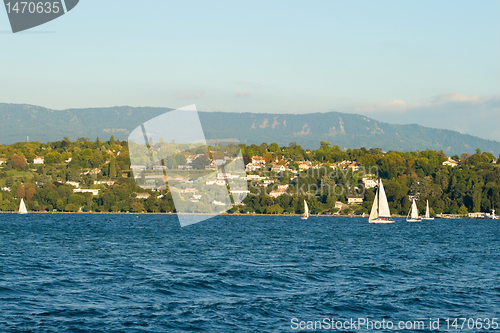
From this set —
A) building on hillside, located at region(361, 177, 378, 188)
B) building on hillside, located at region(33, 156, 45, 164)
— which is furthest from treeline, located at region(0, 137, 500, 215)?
building on hillside, located at region(361, 177, 378, 188)

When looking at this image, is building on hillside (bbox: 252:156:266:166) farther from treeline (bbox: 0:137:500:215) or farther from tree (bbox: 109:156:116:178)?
tree (bbox: 109:156:116:178)

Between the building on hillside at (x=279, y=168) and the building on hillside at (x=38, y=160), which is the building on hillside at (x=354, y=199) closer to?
the building on hillside at (x=279, y=168)

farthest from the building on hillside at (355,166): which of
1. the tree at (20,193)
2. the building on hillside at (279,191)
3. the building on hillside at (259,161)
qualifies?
the tree at (20,193)

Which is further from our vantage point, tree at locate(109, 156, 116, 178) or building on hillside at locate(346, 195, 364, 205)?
tree at locate(109, 156, 116, 178)

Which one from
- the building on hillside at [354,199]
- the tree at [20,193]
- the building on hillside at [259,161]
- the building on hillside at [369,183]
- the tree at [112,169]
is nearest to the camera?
the tree at [20,193]

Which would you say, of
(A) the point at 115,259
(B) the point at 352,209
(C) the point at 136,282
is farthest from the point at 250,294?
(B) the point at 352,209

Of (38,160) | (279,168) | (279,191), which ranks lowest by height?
(279,191)

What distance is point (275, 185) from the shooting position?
144m

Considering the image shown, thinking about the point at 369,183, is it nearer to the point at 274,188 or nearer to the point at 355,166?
the point at 274,188

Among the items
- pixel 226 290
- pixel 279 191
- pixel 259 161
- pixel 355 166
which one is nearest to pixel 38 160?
pixel 259 161

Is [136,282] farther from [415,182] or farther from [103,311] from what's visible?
[415,182]

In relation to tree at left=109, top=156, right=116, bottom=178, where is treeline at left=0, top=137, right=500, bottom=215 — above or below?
below

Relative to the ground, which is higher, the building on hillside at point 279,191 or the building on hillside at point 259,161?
the building on hillside at point 259,161

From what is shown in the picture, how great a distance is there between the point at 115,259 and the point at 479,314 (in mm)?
17569
